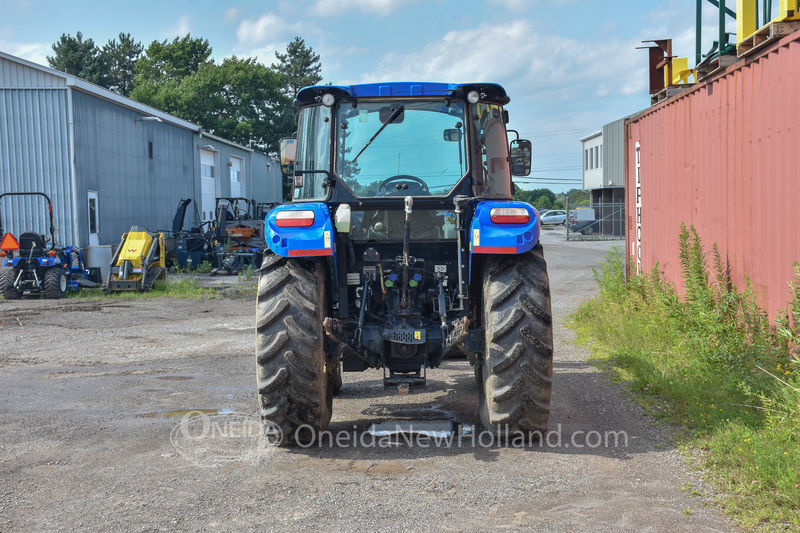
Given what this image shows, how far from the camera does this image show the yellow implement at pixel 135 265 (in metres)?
15.9

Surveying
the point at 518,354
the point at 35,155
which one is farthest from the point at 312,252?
the point at 35,155

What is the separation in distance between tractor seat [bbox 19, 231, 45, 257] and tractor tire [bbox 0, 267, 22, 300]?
46cm

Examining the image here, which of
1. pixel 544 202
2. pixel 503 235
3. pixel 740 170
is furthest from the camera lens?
pixel 544 202

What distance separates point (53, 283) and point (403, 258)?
1245 centimetres

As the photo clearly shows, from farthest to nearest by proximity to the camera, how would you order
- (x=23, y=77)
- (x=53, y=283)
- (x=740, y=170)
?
(x=23, y=77) < (x=53, y=283) < (x=740, y=170)

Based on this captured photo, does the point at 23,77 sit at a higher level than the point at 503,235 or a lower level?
higher

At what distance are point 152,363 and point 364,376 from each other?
2.76 metres

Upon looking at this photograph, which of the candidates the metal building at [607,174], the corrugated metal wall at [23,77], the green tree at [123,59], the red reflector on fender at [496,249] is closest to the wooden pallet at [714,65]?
the red reflector on fender at [496,249]

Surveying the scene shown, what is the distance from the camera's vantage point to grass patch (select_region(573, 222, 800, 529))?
163 inches

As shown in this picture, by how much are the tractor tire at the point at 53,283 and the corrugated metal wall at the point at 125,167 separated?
348 cm

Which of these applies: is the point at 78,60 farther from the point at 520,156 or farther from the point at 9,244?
the point at 520,156

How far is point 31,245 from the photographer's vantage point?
1548 centimetres

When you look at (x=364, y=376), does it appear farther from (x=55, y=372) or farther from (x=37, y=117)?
(x=37, y=117)

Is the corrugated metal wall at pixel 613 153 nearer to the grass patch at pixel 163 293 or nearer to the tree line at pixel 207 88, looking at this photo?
the tree line at pixel 207 88
